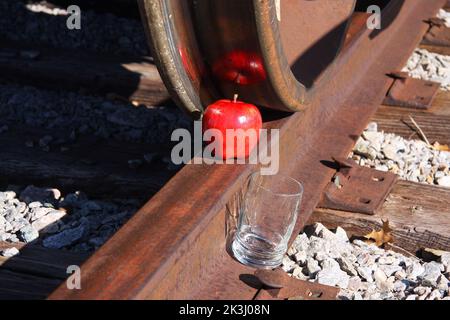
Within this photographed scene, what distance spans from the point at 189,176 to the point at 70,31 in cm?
265

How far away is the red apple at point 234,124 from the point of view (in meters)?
3.01

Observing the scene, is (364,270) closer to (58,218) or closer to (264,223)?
(264,223)

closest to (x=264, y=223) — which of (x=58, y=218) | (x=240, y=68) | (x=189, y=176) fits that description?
(x=189, y=176)

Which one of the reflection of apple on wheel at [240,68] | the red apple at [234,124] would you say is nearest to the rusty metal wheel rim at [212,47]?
the reflection of apple on wheel at [240,68]

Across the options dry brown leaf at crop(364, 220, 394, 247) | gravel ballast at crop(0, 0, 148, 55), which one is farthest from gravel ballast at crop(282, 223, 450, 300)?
gravel ballast at crop(0, 0, 148, 55)

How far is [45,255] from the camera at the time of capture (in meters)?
2.91

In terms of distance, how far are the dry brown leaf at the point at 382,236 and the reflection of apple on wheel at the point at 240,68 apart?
0.62 m

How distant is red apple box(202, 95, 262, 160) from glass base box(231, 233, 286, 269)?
0.31 m

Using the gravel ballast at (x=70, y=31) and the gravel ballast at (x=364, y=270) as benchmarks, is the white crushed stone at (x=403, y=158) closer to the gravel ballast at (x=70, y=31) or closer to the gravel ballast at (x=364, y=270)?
the gravel ballast at (x=364, y=270)

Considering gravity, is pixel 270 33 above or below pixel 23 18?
above
